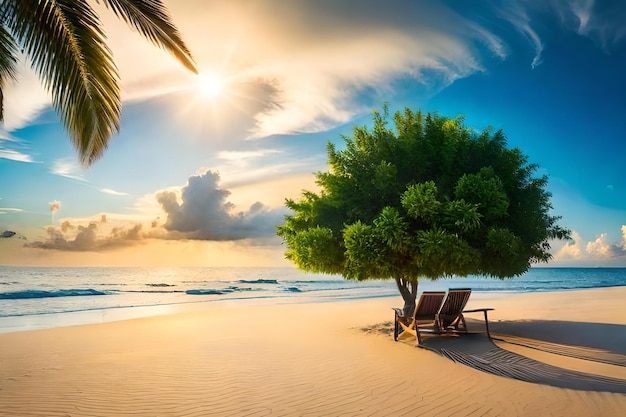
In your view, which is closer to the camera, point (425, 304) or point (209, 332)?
point (425, 304)

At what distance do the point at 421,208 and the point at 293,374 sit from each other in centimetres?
533

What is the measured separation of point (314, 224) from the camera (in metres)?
14.5

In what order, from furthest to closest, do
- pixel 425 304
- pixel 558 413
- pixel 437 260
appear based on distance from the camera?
1. pixel 437 260
2. pixel 425 304
3. pixel 558 413

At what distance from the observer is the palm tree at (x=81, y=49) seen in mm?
7531

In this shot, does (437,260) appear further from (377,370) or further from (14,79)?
(14,79)

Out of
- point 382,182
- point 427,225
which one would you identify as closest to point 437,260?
point 427,225

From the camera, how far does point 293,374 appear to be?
848 cm

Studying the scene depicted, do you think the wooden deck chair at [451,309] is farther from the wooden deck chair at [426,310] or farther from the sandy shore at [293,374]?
the sandy shore at [293,374]

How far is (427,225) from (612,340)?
532 centimetres

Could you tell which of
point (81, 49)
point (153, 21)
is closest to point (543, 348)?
point (153, 21)

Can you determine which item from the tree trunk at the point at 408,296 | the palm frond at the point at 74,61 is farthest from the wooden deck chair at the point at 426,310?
the palm frond at the point at 74,61

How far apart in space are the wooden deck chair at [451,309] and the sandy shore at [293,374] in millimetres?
588

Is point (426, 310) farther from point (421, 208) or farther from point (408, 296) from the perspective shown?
point (408, 296)

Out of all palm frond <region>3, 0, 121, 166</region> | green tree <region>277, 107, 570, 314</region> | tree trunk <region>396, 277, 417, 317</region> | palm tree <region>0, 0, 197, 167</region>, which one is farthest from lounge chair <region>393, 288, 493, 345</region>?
palm frond <region>3, 0, 121, 166</region>
